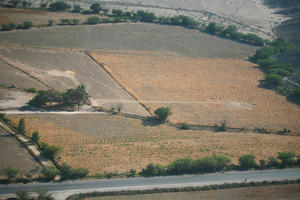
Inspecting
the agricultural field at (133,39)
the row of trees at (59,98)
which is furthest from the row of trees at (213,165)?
the agricultural field at (133,39)

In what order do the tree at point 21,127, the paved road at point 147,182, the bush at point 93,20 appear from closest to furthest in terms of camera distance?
the paved road at point 147,182
the tree at point 21,127
the bush at point 93,20

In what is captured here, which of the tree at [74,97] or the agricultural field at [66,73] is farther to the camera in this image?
the agricultural field at [66,73]

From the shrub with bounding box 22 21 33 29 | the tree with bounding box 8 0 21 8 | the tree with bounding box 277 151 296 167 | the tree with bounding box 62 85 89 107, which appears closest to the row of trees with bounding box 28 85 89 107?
the tree with bounding box 62 85 89 107

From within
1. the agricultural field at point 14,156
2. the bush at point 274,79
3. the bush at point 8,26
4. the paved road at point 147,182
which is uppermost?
the bush at point 8,26

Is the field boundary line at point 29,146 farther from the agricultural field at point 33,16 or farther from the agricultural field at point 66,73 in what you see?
the agricultural field at point 33,16

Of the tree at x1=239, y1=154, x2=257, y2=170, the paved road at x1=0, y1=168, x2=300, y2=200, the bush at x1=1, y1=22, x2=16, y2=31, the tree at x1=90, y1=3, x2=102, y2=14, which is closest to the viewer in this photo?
the paved road at x1=0, y1=168, x2=300, y2=200

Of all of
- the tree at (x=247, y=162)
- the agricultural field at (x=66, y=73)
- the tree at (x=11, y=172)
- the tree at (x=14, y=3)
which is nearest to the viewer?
the tree at (x=11, y=172)

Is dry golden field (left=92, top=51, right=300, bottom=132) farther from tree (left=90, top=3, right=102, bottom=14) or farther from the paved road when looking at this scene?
tree (left=90, top=3, right=102, bottom=14)
